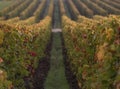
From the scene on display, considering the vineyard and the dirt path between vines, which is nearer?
the vineyard

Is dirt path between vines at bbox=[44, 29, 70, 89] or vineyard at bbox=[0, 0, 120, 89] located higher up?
vineyard at bbox=[0, 0, 120, 89]

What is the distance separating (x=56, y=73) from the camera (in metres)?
24.3

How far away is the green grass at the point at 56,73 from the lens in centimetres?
2126

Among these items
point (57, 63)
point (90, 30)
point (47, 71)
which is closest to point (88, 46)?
point (90, 30)

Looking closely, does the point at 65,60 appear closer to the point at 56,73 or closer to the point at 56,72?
the point at 56,72

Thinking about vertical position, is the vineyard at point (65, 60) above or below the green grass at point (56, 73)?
above

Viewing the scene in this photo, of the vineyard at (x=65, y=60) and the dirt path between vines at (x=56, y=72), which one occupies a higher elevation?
the vineyard at (x=65, y=60)

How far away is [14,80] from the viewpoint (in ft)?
52.9

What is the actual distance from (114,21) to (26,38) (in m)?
10.5

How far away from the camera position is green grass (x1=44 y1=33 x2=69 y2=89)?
69.7ft

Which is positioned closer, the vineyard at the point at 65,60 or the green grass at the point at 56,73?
the vineyard at the point at 65,60

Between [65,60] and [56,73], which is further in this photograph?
[65,60]

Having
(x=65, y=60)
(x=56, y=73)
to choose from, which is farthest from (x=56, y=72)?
(x=65, y=60)

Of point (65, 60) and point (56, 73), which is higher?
point (56, 73)
